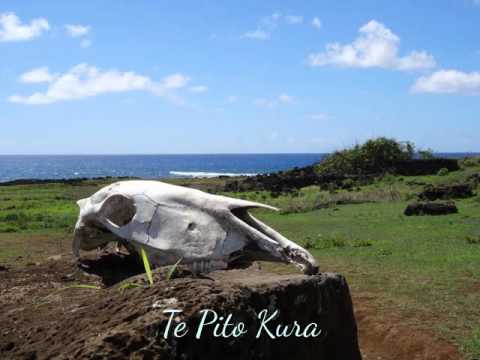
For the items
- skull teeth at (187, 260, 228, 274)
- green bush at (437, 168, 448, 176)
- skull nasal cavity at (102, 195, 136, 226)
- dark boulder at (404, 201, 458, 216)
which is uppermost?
skull nasal cavity at (102, 195, 136, 226)

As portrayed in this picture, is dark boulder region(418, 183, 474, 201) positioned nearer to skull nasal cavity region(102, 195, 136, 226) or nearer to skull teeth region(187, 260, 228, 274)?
skull nasal cavity region(102, 195, 136, 226)

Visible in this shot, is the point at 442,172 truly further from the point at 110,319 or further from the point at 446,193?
the point at 110,319

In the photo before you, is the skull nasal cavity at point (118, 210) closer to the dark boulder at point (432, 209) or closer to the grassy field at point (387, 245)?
the grassy field at point (387, 245)

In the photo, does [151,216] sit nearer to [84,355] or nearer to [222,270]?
[222,270]

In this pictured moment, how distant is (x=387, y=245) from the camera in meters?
13.9

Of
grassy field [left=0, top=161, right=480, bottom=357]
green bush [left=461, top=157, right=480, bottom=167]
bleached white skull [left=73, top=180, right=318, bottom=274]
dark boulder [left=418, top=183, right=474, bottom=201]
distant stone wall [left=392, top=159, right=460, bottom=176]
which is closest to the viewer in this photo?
bleached white skull [left=73, top=180, right=318, bottom=274]

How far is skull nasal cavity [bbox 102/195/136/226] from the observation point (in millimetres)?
7848

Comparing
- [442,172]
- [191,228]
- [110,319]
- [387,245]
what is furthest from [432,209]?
[442,172]

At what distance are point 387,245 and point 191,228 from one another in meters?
7.98

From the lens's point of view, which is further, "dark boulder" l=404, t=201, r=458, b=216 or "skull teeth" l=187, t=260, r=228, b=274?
"dark boulder" l=404, t=201, r=458, b=216

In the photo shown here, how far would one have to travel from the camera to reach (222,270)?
668 centimetres

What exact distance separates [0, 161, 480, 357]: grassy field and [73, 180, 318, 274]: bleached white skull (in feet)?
7.88

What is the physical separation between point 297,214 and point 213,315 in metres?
19.2

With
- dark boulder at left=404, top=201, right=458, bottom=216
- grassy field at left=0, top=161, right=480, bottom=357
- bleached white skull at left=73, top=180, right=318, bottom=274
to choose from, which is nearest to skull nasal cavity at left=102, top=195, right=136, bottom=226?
bleached white skull at left=73, top=180, right=318, bottom=274
